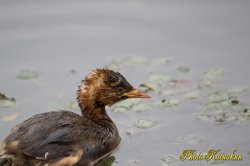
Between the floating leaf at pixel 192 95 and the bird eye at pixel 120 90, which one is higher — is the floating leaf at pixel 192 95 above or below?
below

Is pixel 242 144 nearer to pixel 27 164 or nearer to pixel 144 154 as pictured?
Result: pixel 144 154

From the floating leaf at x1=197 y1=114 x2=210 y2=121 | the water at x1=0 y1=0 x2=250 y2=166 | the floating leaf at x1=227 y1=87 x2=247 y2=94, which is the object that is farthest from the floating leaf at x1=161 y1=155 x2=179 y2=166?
the floating leaf at x1=227 y1=87 x2=247 y2=94

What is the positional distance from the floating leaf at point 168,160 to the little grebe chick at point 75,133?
2.49 ft

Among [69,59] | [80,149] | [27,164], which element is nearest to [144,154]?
[80,149]

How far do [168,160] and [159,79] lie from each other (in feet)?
7.11

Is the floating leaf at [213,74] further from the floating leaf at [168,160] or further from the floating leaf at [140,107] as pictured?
the floating leaf at [168,160]

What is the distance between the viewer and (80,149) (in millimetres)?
7465

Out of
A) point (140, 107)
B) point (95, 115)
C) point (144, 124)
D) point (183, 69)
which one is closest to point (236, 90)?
point (183, 69)

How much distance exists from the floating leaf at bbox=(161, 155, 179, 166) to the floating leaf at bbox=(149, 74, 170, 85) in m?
2.01

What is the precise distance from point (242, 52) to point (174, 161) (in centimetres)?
341

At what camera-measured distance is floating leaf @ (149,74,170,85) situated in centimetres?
971

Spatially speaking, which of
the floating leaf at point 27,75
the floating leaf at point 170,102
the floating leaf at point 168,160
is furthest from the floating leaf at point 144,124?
the floating leaf at point 27,75

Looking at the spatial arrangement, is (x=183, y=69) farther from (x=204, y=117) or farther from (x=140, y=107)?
(x=204, y=117)

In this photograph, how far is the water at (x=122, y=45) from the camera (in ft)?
29.2
